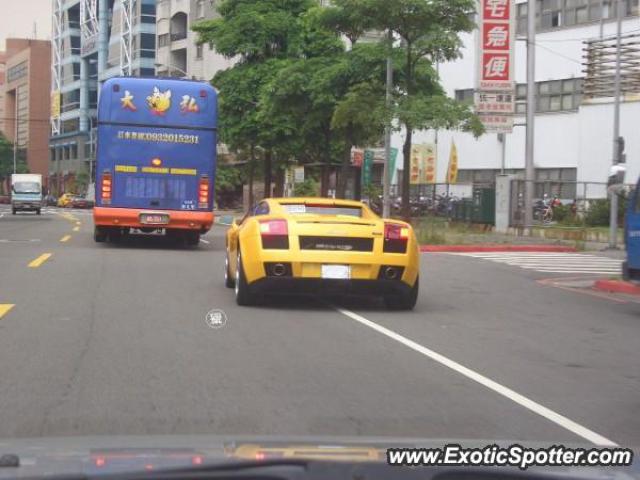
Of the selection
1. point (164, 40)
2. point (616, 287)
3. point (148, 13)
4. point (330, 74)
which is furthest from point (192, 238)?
point (148, 13)

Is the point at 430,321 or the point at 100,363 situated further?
the point at 430,321

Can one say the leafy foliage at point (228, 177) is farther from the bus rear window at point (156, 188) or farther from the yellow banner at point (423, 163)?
the bus rear window at point (156, 188)

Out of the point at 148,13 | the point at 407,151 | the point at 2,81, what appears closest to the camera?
the point at 407,151

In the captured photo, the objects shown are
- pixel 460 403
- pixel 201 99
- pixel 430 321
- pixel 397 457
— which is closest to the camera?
pixel 397 457

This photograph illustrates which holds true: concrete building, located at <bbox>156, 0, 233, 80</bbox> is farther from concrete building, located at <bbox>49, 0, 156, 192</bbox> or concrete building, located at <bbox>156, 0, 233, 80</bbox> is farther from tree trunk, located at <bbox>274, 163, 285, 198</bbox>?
tree trunk, located at <bbox>274, 163, 285, 198</bbox>

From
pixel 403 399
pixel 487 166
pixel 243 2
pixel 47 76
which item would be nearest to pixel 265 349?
pixel 403 399

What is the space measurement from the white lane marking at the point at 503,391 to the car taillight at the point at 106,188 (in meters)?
11.2

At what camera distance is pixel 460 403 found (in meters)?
6.59

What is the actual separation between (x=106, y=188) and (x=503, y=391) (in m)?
14.7

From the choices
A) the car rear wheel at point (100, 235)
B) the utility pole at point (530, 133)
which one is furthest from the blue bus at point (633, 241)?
the utility pole at point (530, 133)

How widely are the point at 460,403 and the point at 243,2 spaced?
118 feet

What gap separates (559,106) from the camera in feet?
145

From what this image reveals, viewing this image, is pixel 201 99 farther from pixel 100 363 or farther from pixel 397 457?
pixel 397 457

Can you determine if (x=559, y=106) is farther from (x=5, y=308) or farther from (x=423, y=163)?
(x=5, y=308)
